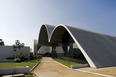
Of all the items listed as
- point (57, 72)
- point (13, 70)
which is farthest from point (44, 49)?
A: point (13, 70)

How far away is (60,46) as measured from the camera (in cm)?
3481

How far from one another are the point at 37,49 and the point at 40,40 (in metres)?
10.5

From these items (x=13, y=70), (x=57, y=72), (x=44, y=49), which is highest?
(x=13, y=70)

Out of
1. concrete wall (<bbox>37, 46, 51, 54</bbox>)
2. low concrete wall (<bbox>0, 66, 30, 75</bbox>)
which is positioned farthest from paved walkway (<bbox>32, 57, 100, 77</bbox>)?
concrete wall (<bbox>37, 46, 51, 54</bbox>)

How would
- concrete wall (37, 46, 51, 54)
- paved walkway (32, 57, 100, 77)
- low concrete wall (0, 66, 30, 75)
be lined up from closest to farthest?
paved walkway (32, 57, 100, 77)
low concrete wall (0, 66, 30, 75)
concrete wall (37, 46, 51, 54)

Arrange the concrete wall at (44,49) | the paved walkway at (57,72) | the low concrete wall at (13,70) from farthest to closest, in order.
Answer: the concrete wall at (44,49) → the low concrete wall at (13,70) → the paved walkway at (57,72)

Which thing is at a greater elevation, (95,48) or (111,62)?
(95,48)

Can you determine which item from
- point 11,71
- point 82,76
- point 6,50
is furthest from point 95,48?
point 6,50

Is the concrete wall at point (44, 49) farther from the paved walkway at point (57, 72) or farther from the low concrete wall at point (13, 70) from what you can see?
the low concrete wall at point (13, 70)

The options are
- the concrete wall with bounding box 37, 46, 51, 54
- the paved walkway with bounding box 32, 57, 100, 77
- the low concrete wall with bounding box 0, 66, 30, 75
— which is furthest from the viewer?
the concrete wall with bounding box 37, 46, 51, 54

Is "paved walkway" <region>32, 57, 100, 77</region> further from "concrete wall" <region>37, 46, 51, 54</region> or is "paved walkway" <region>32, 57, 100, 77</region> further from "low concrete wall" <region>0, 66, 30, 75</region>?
"concrete wall" <region>37, 46, 51, 54</region>

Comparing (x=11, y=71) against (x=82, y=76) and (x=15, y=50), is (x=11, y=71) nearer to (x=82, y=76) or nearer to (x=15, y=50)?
(x=82, y=76)

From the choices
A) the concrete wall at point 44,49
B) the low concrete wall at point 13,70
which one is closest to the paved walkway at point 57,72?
the low concrete wall at point 13,70

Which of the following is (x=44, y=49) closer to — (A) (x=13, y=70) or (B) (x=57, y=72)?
(B) (x=57, y=72)
